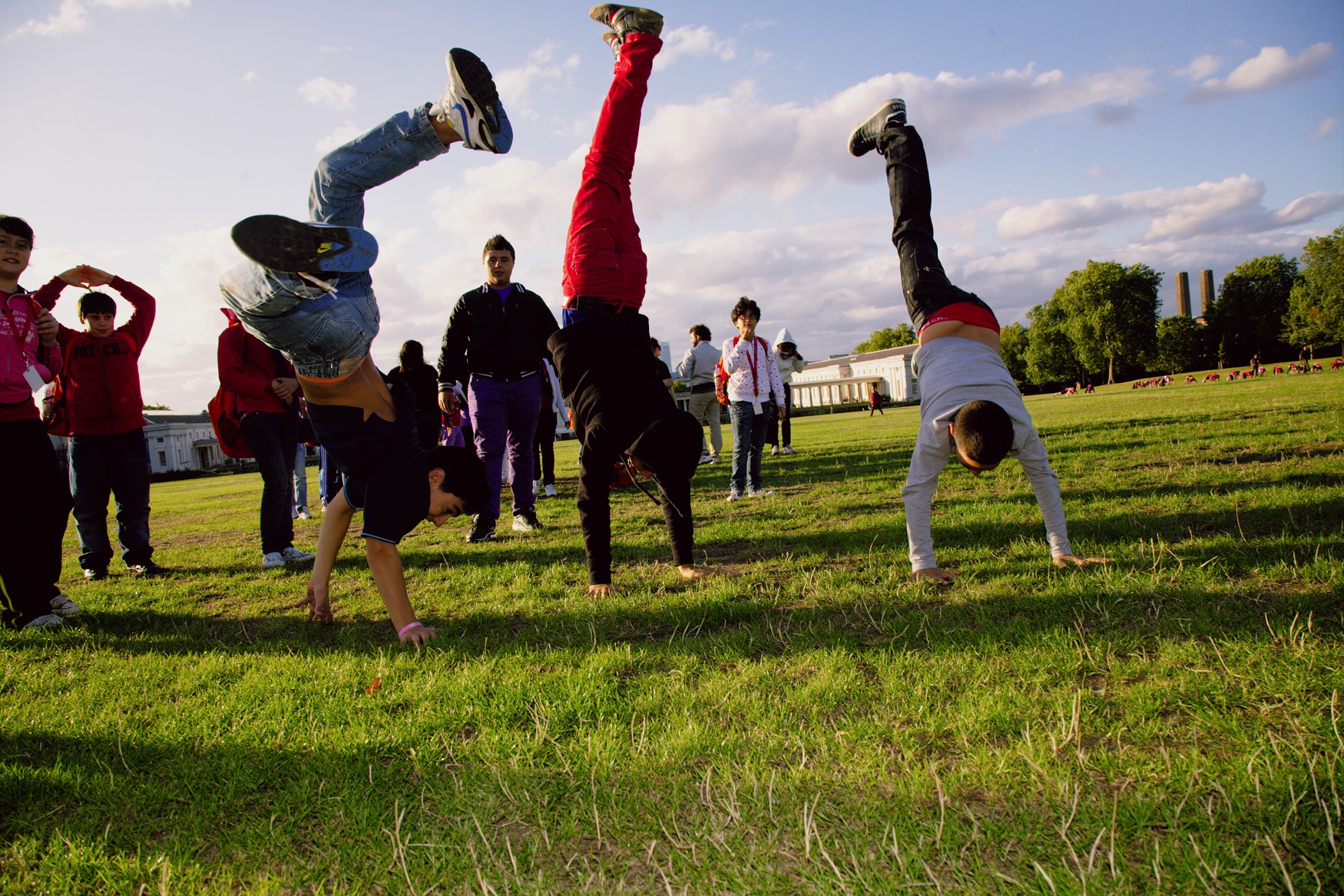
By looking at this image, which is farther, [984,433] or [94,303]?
[94,303]

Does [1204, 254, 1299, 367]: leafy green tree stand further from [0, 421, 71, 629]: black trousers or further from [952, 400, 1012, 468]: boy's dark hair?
[0, 421, 71, 629]: black trousers

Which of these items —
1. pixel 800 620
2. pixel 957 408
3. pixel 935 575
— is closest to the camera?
pixel 800 620

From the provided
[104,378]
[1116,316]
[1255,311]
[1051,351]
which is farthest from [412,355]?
[1255,311]

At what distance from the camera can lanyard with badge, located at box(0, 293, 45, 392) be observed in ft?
15.8

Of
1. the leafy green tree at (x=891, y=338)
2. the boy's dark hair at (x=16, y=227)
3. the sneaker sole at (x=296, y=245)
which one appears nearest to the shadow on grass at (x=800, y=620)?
the sneaker sole at (x=296, y=245)

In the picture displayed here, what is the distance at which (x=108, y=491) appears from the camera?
6.49m

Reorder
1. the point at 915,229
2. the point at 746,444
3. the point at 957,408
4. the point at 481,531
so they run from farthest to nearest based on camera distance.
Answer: the point at 746,444, the point at 481,531, the point at 915,229, the point at 957,408

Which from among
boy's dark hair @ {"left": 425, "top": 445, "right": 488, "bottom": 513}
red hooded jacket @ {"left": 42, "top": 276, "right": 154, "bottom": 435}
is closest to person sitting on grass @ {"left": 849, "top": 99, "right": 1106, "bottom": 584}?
boy's dark hair @ {"left": 425, "top": 445, "right": 488, "bottom": 513}

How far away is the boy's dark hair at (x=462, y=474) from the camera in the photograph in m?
4.31

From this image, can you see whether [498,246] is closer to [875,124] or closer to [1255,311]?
[875,124]

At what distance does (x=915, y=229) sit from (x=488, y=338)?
407cm

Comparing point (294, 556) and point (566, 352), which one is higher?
point (566, 352)

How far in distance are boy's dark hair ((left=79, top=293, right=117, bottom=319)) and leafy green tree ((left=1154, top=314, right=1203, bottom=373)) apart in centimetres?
9645

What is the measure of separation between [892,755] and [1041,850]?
540 millimetres
